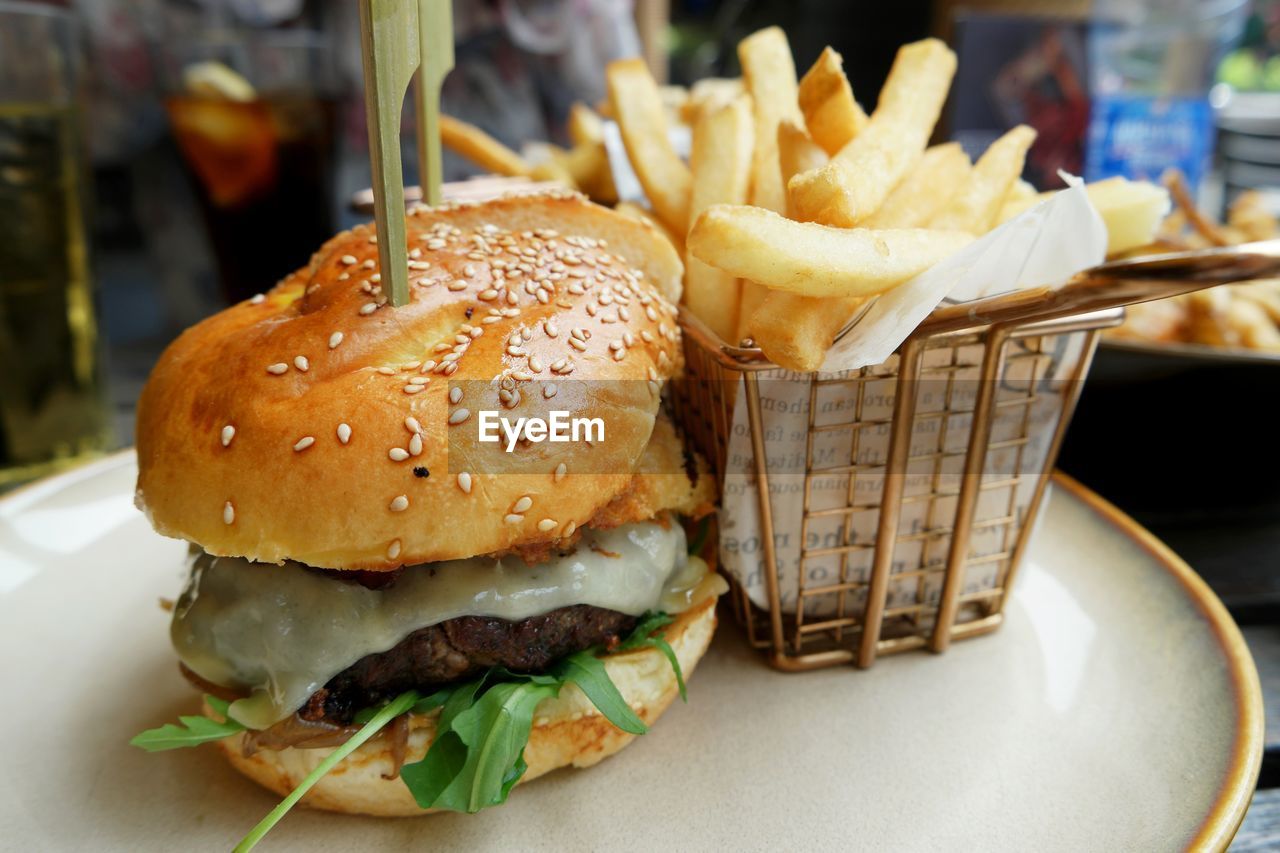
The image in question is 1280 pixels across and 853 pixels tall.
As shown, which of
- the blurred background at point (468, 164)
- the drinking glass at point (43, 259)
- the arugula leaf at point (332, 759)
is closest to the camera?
the arugula leaf at point (332, 759)

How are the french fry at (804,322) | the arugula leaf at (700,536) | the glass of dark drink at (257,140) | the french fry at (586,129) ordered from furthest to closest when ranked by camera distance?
1. the glass of dark drink at (257,140)
2. the french fry at (586,129)
3. the arugula leaf at (700,536)
4. the french fry at (804,322)

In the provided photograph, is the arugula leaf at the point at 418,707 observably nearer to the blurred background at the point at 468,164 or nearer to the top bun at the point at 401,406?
the top bun at the point at 401,406

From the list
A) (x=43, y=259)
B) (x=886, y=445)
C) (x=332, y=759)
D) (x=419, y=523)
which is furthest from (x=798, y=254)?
(x=43, y=259)

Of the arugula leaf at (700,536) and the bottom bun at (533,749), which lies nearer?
the bottom bun at (533,749)

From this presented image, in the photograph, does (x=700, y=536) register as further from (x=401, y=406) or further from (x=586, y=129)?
(x=586, y=129)

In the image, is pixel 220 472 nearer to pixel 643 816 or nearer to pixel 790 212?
pixel 643 816

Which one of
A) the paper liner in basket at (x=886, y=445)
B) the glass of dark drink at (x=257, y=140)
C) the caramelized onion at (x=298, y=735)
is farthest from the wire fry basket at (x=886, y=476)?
the glass of dark drink at (x=257, y=140)
